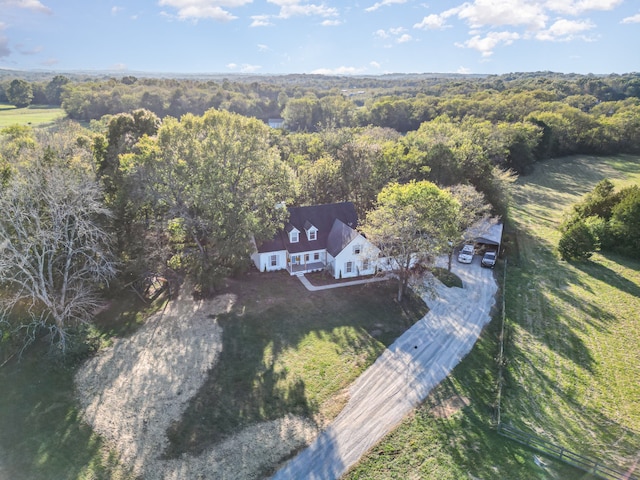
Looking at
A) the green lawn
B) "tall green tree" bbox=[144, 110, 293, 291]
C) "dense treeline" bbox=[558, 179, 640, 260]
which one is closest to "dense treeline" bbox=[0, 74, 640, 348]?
"tall green tree" bbox=[144, 110, 293, 291]

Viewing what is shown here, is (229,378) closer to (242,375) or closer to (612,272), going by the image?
(242,375)

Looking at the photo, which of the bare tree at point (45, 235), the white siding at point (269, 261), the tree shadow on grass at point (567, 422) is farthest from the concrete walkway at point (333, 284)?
the bare tree at point (45, 235)

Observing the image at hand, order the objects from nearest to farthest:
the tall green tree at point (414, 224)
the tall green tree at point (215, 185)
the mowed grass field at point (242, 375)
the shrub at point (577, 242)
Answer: the mowed grass field at point (242, 375)
the tall green tree at point (414, 224)
the tall green tree at point (215, 185)
the shrub at point (577, 242)

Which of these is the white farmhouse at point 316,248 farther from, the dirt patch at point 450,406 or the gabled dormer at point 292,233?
the dirt patch at point 450,406

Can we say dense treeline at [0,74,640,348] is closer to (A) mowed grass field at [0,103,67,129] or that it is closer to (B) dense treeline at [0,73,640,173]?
(B) dense treeline at [0,73,640,173]

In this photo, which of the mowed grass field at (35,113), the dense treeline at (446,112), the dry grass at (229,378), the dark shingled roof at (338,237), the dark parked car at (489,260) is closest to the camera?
the dry grass at (229,378)

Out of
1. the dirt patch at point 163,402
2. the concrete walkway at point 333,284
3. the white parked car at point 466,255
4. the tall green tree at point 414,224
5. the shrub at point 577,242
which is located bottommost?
the dirt patch at point 163,402
